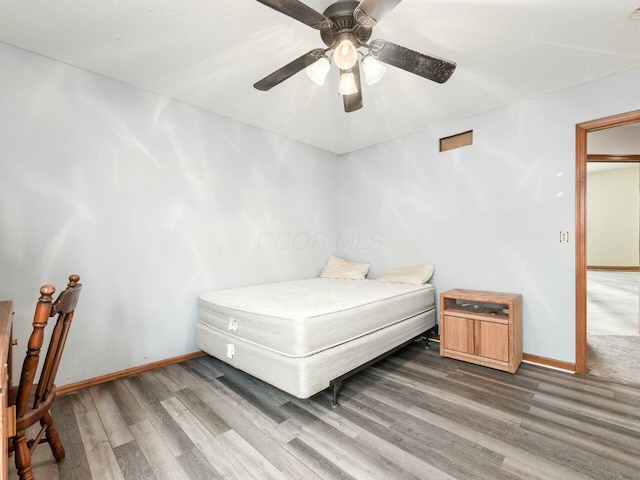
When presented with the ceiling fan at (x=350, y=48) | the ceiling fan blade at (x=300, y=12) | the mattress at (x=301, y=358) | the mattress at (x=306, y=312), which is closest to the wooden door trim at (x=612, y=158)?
the mattress at (x=306, y=312)

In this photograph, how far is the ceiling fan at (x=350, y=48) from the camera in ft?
4.33

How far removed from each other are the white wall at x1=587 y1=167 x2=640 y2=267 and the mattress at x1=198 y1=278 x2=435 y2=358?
26.8 ft

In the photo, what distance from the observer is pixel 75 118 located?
90.0 inches

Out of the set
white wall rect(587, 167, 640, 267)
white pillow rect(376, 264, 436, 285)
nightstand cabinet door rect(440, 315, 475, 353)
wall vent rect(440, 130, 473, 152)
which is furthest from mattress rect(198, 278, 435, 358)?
white wall rect(587, 167, 640, 267)

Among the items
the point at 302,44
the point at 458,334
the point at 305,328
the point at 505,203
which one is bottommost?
the point at 458,334

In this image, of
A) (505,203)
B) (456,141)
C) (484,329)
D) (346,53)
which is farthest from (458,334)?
(346,53)

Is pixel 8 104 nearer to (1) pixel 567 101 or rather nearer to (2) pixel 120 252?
(2) pixel 120 252

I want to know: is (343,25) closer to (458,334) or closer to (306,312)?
(306,312)

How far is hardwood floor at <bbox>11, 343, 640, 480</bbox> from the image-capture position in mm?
1468

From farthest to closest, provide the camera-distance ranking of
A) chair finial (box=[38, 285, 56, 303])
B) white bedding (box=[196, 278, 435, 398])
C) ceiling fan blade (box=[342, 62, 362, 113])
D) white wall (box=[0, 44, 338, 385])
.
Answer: white wall (box=[0, 44, 338, 385])
white bedding (box=[196, 278, 435, 398])
ceiling fan blade (box=[342, 62, 362, 113])
chair finial (box=[38, 285, 56, 303])

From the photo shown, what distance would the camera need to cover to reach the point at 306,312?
80.3 inches

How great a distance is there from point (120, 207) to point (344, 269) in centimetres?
257

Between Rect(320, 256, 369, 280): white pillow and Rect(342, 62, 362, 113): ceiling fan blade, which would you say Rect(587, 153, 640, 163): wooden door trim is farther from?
Rect(342, 62, 362, 113): ceiling fan blade

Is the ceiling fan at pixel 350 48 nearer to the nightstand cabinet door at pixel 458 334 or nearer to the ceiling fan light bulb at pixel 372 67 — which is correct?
the ceiling fan light bulb at pixel 372 67
